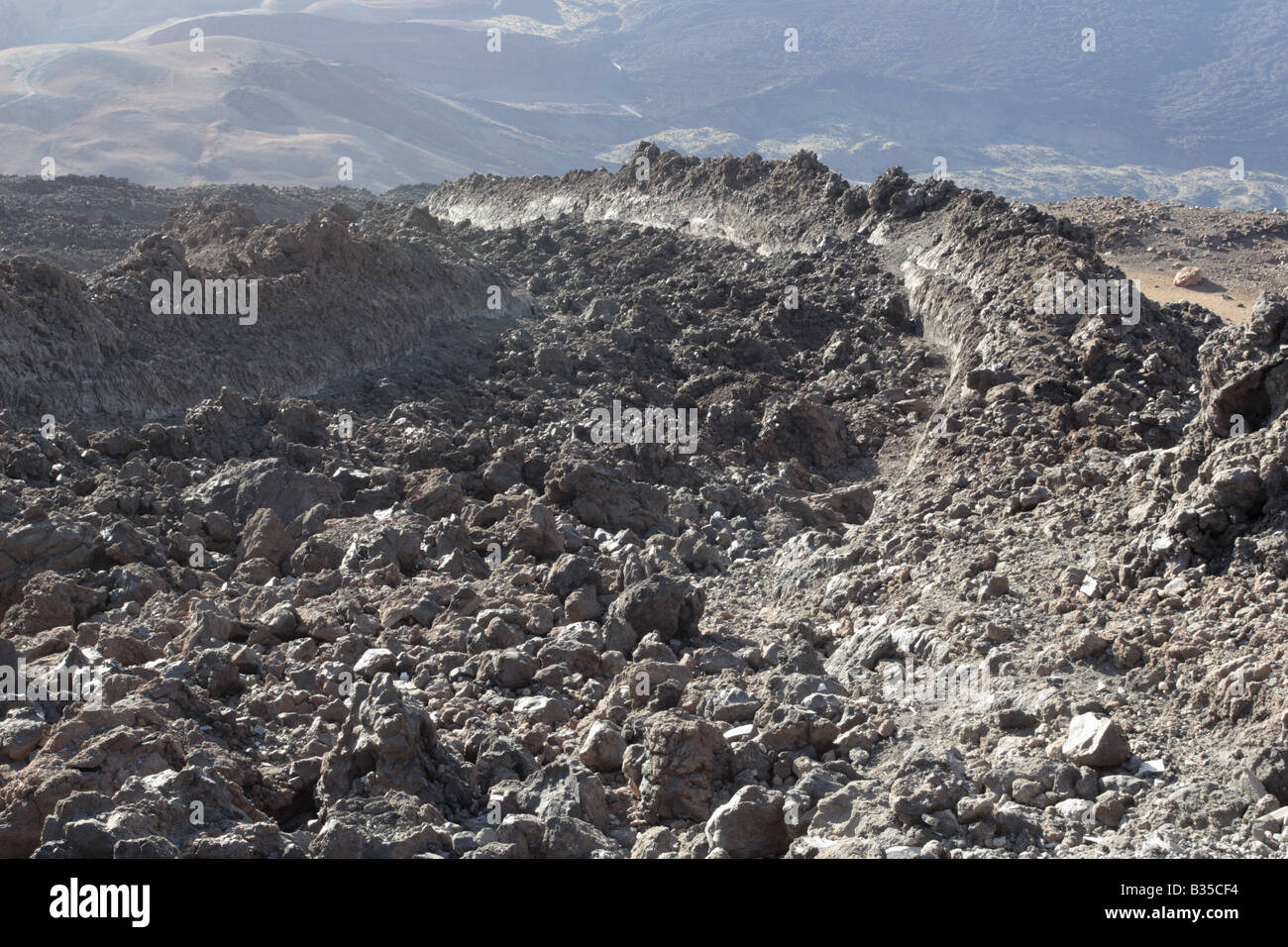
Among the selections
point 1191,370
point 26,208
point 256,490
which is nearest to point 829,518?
point 1191,370

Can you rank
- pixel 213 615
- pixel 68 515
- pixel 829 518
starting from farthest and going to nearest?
1. pixel 829 518
2. pixel 68 515
3. pixel 213 615

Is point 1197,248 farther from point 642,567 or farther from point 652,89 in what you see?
point 652,89

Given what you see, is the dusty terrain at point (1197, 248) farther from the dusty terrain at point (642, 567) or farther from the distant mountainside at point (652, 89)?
the distant mountainside at point (652, 89)

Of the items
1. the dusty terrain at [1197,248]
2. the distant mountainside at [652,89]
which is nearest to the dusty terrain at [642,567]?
the dusty terrain at [1197,248]

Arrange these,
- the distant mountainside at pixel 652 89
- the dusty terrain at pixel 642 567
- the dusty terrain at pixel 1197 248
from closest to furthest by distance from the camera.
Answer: the dusty terrain at pixel 642 567 < the dusty terrain at pixel 1197 248 < the distant mountainside at pixel 652 89

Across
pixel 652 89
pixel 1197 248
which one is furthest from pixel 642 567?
pixel 652 89

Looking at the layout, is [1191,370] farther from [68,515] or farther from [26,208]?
[26,208]

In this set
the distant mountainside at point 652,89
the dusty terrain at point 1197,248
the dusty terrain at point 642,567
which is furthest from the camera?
the distant mountainside at point 652,89
